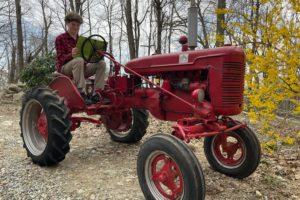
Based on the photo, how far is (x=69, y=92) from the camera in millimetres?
3428

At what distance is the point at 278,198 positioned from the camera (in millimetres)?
2545

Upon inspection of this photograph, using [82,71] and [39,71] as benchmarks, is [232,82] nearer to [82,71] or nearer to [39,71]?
[82,71]

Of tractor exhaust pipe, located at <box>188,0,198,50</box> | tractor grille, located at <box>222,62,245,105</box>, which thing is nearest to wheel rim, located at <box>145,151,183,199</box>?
tractor grille, located at <box>222,62,245,105</box>

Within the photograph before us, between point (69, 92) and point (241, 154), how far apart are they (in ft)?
8.38

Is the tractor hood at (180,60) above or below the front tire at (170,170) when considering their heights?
above

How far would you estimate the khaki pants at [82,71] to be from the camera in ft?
11.0

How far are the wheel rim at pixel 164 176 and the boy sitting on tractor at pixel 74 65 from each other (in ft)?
5.35

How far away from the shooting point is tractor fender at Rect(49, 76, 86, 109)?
3332 mm

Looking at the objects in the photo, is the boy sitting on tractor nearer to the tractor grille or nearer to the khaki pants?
the khaki pants

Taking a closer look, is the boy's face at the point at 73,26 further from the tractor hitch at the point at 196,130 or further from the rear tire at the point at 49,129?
the tractor hitch at the point at 196,130

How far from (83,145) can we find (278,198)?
3.26 m

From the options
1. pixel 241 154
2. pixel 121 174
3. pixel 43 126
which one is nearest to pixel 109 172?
pixel 121 174

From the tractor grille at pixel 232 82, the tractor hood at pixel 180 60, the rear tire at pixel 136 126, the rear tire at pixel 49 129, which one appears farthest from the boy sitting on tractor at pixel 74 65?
the tractor grille at pixel 232 82

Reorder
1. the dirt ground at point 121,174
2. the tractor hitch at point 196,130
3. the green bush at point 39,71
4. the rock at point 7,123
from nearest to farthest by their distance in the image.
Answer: the tractor hitch at point 196,130 < the dirt ground at point 121,174 < the rock at point 7,123 < the green bush at point 39,71
